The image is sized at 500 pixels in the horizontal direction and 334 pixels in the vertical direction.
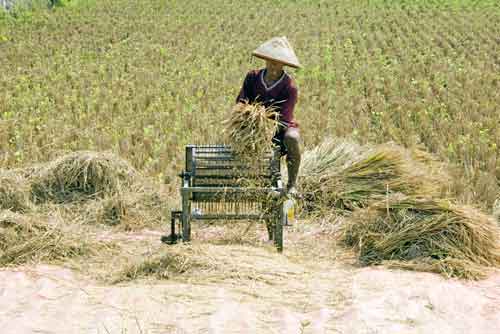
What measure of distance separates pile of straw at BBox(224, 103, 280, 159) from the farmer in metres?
0.18

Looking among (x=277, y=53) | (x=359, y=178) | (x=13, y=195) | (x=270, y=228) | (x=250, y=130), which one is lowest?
(x=270, y=228)

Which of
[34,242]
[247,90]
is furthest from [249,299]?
[247,90]

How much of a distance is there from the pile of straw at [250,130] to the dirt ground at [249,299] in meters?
0.69

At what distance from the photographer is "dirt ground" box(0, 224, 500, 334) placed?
3.90 metres

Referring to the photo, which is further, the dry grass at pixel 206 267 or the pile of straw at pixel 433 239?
the pile of straw at pixel 433 239

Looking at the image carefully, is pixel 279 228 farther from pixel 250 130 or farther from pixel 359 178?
pixel 359 178

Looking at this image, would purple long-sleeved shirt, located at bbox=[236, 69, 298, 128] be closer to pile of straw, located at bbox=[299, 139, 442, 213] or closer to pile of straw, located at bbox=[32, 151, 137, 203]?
pile of straw, located at bbox=[299, 139, 442, 213]

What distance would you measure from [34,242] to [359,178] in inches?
105

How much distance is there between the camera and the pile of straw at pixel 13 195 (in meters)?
5.74

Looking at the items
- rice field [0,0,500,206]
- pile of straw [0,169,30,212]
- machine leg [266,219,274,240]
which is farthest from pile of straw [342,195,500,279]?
pile of straw [0,169,30,212]

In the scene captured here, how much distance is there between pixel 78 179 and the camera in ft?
20.4

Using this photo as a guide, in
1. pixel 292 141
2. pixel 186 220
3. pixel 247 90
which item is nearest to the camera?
pixel 186 220

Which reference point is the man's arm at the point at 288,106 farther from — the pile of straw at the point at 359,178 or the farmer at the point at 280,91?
the pile of straw at the point at 359,178

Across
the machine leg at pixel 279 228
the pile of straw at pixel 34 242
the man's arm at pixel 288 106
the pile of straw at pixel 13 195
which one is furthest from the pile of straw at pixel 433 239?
the pile of straw at pixel 13 195
